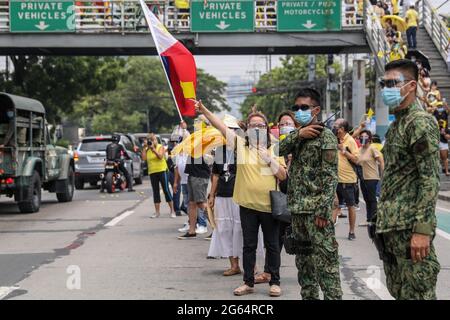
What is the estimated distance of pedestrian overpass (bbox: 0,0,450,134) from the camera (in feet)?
91.1

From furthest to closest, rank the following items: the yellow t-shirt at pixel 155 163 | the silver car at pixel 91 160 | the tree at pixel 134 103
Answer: the tree at pixel 134 103
the silver car at pixel 91 160
the yellow t-shirt at pixel 155 163

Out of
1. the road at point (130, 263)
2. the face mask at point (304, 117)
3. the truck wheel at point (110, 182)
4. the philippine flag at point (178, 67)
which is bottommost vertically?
the truck wheel at point (110, 182)

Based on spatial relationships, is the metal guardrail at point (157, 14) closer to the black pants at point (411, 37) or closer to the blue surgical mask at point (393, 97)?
the black pants at point (411, 37)

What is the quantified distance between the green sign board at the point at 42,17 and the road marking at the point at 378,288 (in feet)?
72.0

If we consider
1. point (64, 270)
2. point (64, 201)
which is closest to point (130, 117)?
point (64, 201)

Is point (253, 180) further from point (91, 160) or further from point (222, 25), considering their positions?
point (222, 25)

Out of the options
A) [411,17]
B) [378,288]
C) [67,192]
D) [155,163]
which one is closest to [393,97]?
[378,288]

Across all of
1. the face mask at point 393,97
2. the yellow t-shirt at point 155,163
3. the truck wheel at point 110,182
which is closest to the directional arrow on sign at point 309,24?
the truck wheel at point 110,182

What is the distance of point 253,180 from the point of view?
293 inches

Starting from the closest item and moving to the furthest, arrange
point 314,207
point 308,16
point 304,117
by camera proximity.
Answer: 1. point 314,207
2. point 304,117
3. point 308,16

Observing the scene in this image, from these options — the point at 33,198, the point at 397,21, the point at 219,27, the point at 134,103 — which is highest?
the point at 397,21

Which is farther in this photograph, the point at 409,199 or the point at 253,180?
the point at 253,180

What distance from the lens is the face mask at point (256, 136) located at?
7.38m

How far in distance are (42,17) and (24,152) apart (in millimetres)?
13430
